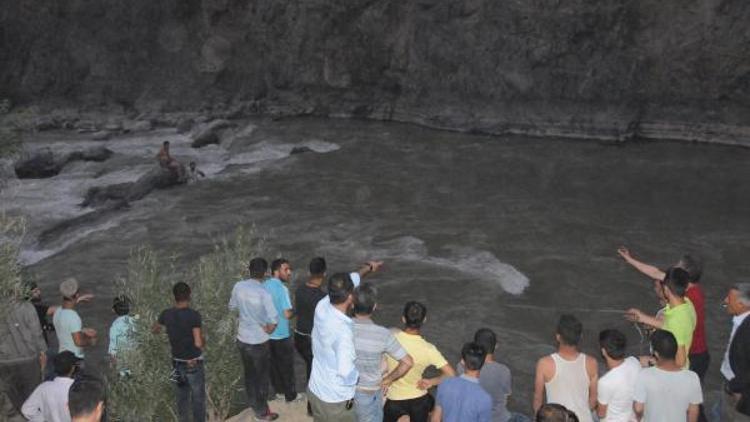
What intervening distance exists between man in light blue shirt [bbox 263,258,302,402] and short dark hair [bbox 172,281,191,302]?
0.94 m

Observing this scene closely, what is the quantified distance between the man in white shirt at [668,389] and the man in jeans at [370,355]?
210cm

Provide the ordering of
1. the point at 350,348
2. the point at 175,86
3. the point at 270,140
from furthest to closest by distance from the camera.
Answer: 1. the point at 175,86
2. the point at 270,140
3. the point at 350,348

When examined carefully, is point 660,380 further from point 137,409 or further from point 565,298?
point 565,298

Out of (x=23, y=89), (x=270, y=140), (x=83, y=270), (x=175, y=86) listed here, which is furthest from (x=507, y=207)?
(x=23, y=89)

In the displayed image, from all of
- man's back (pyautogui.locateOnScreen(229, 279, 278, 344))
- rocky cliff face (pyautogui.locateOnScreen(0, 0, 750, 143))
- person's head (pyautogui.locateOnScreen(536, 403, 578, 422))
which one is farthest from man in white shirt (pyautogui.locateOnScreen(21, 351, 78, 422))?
rocky cliff face (pyautogui.locateOnScreen(0, 0, 750, 143))

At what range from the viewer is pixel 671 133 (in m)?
31.0

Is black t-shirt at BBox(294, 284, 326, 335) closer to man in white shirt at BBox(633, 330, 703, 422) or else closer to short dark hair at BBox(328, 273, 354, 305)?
short dark hair at BBox(328, 273, 354, 305)

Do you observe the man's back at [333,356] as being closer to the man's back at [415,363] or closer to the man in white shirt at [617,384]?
the man's back at [415,363]

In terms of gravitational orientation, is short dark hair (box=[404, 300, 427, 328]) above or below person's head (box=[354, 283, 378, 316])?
below

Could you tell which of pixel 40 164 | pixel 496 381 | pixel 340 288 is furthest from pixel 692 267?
pixel 40 164

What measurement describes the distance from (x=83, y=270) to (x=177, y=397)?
416 inches

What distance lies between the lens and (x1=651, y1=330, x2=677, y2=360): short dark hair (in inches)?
239

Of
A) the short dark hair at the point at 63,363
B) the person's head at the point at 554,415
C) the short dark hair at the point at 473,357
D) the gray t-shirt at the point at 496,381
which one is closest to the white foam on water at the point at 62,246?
the short dark hair at the point at 63,363

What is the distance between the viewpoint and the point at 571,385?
632cm
